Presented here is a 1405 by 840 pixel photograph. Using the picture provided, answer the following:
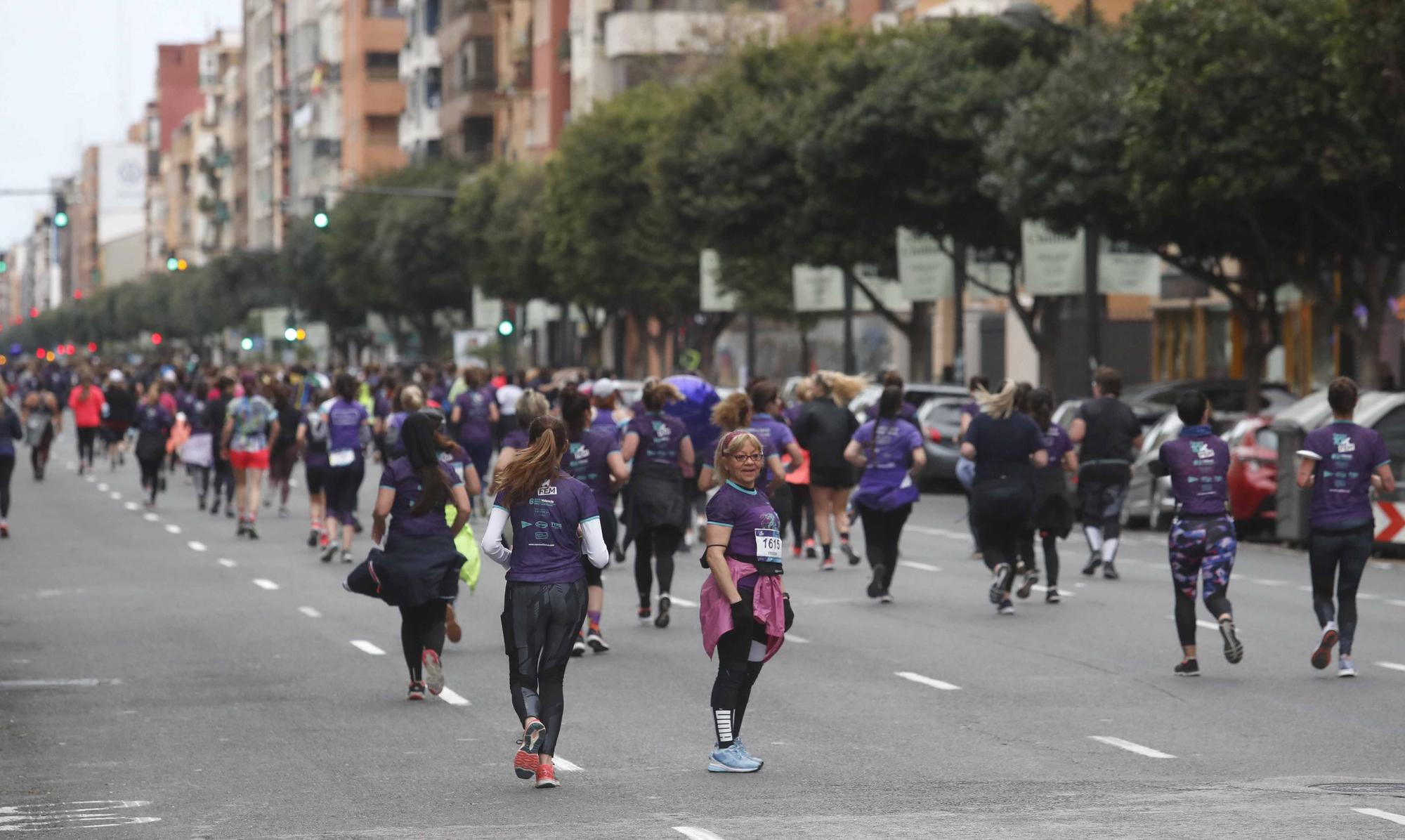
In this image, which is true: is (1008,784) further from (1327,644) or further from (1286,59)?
(1286,59)

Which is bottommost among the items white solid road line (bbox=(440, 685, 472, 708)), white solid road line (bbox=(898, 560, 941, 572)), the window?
white solid road line (bbox=(898, 560, 941, 572))

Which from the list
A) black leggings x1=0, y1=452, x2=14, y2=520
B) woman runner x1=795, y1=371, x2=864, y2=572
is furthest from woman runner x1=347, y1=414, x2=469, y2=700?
black leggings x1=0, y1=452, x2=14, y2=520

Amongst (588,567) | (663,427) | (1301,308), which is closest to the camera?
(588,567)

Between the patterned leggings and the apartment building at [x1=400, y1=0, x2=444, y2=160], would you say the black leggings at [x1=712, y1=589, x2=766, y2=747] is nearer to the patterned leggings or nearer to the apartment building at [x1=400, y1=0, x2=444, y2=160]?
the patterned leggings

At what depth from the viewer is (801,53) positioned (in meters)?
51.7

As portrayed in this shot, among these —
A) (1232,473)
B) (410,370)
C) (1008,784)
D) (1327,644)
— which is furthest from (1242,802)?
(410,370)

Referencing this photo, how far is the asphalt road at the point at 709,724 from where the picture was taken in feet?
31.0

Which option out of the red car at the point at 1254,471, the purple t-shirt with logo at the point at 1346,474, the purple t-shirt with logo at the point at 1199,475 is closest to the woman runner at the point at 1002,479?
the purple t-shirt with logo at the point at 1199,475

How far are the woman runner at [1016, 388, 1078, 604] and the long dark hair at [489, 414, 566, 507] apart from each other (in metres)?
Result: 8.30

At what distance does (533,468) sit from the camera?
10.4m

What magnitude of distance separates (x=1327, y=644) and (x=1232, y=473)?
481 inches

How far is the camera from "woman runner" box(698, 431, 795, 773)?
10.4 meters

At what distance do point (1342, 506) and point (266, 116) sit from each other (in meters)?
137

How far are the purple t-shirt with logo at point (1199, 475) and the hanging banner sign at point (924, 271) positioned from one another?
2996cm
